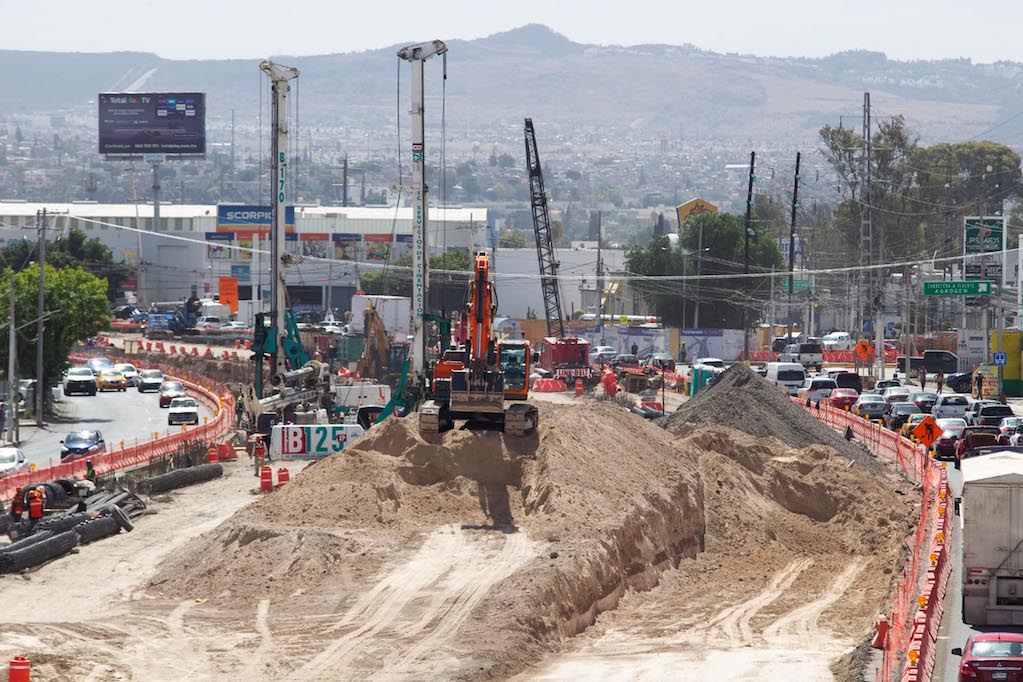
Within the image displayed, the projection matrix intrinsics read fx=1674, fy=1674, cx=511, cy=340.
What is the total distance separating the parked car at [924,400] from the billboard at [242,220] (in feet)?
287

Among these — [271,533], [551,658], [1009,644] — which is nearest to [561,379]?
[271,533]

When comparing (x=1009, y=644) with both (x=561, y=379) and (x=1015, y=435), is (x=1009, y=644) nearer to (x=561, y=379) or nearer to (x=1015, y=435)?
(x=1015, y=435)

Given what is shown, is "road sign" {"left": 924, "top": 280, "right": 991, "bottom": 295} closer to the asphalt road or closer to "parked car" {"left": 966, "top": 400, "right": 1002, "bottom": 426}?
"parked car" {"left": 966, "top": 400, "right": 1002, "bottom": 426}

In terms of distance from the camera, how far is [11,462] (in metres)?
49.1

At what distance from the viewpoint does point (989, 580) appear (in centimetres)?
2656

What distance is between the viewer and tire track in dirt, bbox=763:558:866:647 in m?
29.7

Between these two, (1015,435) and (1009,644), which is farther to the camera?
(1015,435)

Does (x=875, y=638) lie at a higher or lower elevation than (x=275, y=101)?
lower

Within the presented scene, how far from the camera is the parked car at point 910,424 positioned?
56.9 metres

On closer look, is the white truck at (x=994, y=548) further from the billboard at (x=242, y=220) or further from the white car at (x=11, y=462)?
the billboard at (x=242, y=220)

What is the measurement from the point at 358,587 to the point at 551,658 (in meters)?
4.72

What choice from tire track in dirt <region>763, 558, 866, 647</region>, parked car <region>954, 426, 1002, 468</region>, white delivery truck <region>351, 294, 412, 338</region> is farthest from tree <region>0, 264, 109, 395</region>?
tire track in dirt <region>763, 558, 866, 647</region>

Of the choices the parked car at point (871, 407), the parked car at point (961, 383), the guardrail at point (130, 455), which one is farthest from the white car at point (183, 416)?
the parked car at point (961, 383)

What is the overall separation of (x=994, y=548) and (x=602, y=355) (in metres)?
68.2
